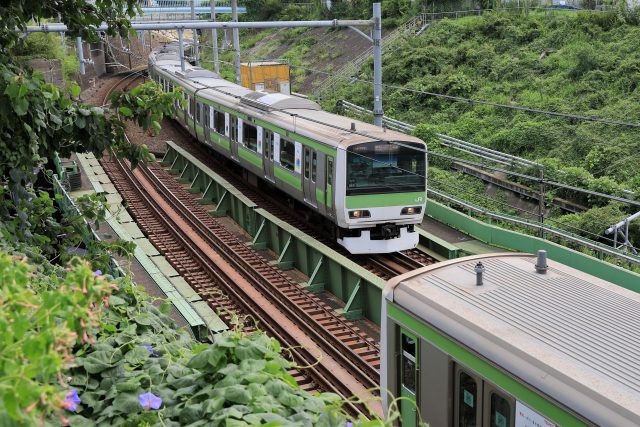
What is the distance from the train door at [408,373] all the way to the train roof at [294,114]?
860cm

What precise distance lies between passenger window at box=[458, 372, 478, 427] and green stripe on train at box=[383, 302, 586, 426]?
139 mm

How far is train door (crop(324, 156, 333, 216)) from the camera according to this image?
16.2m

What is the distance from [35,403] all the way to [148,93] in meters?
4.83

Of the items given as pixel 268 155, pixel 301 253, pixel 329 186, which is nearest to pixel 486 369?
pixel 329 186

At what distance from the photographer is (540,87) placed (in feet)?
94.1

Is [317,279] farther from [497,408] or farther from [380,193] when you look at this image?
[497,408]

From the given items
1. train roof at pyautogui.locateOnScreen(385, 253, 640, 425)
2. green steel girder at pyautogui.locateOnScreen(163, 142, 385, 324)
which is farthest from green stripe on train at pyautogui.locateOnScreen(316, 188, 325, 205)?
train roof at pyautogui.locateOnScreen(385, 253, 640, 425)

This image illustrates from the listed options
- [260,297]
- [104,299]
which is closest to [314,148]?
[260,297]

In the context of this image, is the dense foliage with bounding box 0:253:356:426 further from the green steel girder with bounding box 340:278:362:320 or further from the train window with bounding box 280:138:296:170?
the train window with bounding box 280:138:296:170

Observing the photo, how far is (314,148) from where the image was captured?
1689cm

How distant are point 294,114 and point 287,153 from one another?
105 centimetres

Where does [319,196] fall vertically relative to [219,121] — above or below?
below

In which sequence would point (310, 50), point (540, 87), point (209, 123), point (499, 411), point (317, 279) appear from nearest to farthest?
1. point (499, 411)
2. point (317, 279)
3. point (209, 123)
4. point (540, 87)
5. point (310, 50)

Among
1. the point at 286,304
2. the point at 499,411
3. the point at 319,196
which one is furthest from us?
the point at 319,196
